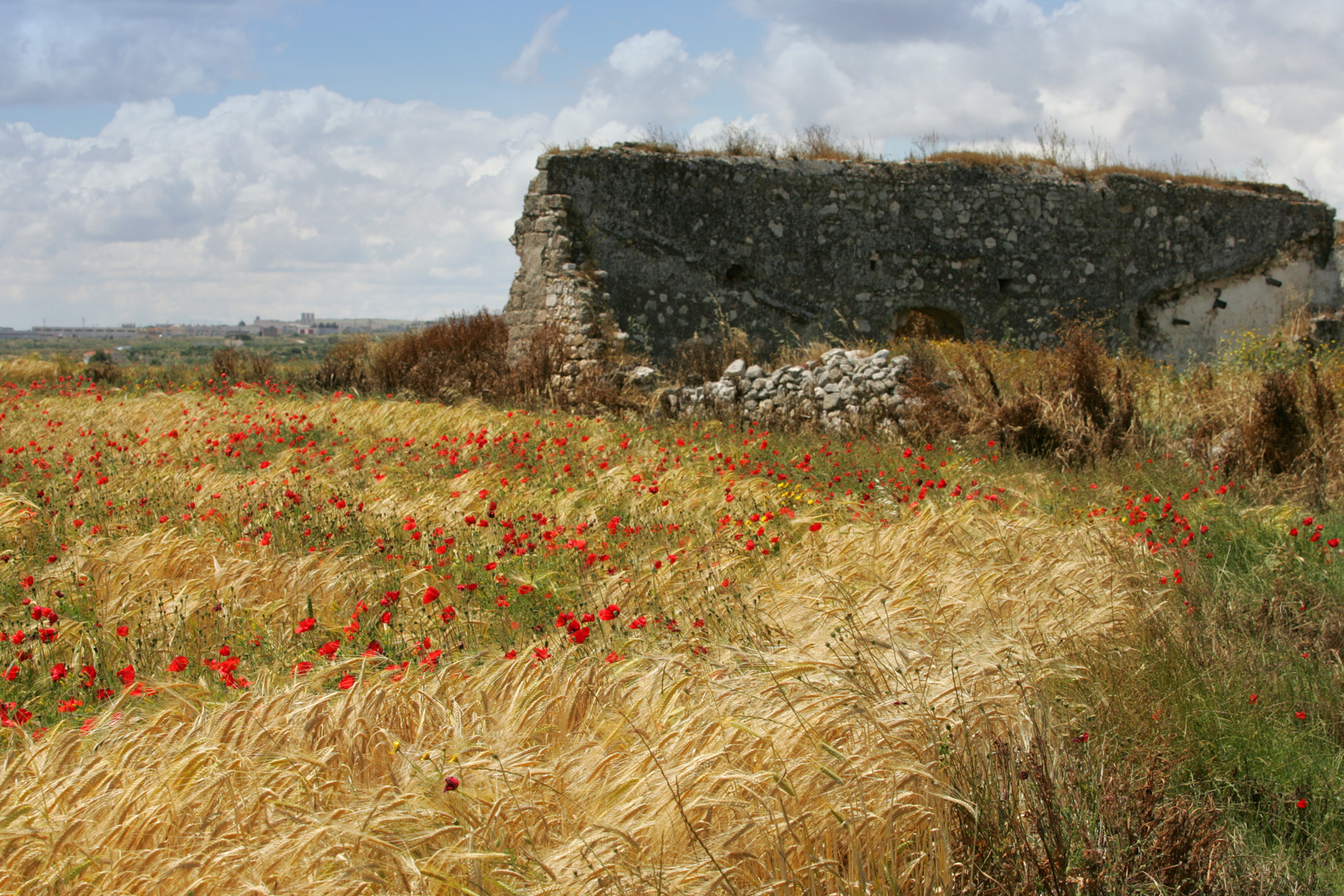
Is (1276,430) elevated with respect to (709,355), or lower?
lower

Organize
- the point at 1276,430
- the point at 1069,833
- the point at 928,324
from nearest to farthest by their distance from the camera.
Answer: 1. the point at 1069,833
2. the point at 1276,430
3. the point at 928,324

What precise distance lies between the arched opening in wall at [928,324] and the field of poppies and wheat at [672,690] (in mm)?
6967

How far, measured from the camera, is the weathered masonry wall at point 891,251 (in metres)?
11.7

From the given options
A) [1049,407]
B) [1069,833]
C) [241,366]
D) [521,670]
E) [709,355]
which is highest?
[709,355]

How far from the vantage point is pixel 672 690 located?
9.92ft

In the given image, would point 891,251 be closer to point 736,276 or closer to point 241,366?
point 736,276

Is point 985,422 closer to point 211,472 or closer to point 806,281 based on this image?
point 806,281

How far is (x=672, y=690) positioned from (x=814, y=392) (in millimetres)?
6712

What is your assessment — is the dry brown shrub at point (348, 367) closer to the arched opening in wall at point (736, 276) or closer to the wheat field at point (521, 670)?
the arched opening in wall at point (736, 276)

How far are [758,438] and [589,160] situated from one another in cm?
522

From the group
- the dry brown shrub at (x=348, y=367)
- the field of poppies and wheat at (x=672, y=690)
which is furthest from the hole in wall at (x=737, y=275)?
the field of poppies and wheat at (x=672, y=690)

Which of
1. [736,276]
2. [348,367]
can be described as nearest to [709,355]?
[736,276]

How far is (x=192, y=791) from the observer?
2463 mm

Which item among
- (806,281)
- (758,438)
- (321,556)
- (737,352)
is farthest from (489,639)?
(806,281)
